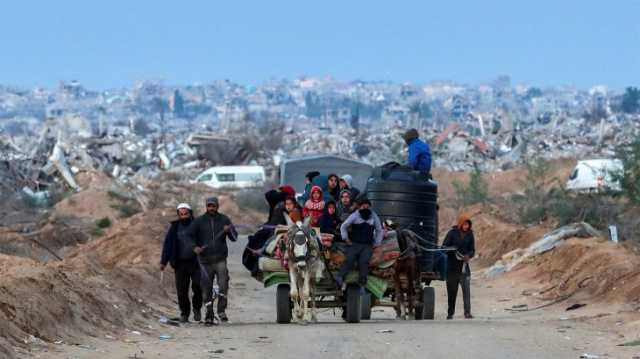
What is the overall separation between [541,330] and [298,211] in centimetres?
367

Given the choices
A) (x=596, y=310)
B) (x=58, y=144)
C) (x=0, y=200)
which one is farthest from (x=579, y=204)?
(x=58, y=144)

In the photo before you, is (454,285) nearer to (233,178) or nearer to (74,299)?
(74,299)

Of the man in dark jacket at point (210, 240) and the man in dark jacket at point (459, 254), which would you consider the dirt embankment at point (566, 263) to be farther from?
the man in dark jacket at point (210, 240)

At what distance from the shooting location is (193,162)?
106 metres

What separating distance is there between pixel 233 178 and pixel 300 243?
6441 centimetres

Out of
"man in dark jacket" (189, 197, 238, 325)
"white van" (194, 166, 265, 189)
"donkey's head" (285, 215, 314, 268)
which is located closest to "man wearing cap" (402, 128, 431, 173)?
"donkey's head" (285, 215, 314, 268)

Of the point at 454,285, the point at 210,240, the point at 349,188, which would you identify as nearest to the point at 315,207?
the point at 349,188

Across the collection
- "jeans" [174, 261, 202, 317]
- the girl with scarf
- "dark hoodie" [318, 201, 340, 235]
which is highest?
the girl with scarf

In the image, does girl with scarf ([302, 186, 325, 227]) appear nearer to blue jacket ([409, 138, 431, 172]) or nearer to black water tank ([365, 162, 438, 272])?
black water tank ([365, 162, 438, 272])

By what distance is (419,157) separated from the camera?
75.1 ft

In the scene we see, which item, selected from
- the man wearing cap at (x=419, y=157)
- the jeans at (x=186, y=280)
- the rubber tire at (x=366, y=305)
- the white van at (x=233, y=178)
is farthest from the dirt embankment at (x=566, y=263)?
the white van at (x=233, y=178)

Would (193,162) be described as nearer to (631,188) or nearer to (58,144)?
(58,144)

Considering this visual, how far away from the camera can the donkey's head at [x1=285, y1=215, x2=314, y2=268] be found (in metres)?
20.5

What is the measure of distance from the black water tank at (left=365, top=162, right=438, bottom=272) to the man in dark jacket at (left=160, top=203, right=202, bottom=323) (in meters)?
2.95
